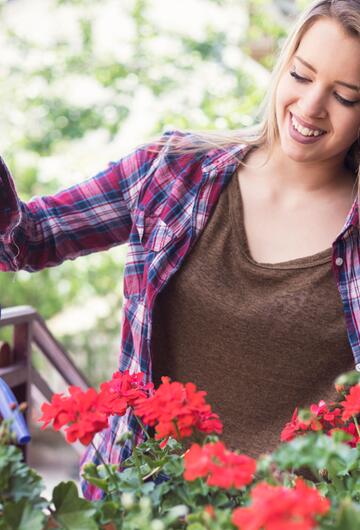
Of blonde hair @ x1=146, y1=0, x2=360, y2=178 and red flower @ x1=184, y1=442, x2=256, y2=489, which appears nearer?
red flower @ x1=184, y1=442, x2=256, y2=489

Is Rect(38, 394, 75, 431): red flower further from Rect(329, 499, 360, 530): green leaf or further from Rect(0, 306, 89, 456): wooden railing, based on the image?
Rect(0, 306, 89, 456): wooden railing

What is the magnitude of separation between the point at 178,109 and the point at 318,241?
3942mm

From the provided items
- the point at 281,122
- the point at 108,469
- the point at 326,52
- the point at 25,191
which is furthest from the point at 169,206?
the point at 25,191

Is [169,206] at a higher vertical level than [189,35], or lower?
lower

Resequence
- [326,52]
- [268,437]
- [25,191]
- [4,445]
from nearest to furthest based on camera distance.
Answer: [4,445] < [326,52] < [268,437] < [25,191]

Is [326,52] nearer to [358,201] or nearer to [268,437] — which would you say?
[358,201]

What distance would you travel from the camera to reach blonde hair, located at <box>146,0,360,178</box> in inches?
50.8

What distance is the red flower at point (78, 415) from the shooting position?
73cm

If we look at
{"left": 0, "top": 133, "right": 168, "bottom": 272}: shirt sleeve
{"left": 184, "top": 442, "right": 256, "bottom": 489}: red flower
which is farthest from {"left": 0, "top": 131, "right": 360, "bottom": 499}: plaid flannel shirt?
{"left": 184, "top": 442, "right": 256, "bottom": 489}: red flower

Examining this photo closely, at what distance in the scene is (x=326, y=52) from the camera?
125 cm

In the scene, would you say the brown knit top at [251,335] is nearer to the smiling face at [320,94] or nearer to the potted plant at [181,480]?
the smiling face at [320,94]

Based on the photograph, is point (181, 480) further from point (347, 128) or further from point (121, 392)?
point (347, 128)

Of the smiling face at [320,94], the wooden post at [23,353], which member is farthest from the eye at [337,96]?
the wooden post at [23,353]

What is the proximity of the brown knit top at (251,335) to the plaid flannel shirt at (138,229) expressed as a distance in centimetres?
3
